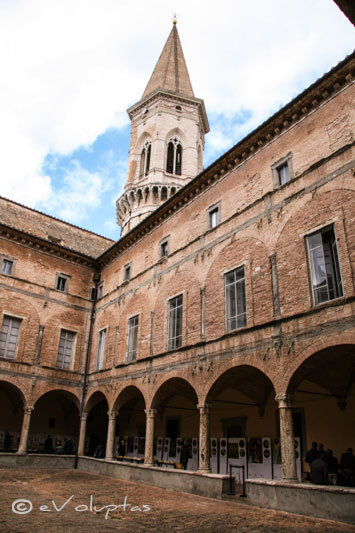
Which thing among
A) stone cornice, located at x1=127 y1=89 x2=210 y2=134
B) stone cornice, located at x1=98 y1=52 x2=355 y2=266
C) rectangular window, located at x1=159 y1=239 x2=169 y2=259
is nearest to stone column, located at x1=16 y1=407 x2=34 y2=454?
rectangular window, located at x1=159 y1=239 x2=169 y2=259

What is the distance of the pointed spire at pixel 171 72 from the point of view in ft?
111

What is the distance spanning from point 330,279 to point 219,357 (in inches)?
166

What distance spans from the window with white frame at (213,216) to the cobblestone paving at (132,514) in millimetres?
8746

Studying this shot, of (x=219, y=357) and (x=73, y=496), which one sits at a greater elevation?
(x=219, y=357)

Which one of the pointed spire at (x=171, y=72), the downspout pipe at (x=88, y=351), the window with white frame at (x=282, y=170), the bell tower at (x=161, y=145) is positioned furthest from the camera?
the pointed spire at (x=171, y=72)

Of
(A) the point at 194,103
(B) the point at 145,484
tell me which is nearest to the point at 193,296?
(B) the point at 145,484

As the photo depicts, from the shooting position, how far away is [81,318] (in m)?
21.7

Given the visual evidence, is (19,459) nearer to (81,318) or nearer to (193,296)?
(81,318)

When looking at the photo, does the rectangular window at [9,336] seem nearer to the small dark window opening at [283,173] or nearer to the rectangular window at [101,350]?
the rectangular window at [101,350]

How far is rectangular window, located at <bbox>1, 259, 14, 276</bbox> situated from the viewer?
1970cm

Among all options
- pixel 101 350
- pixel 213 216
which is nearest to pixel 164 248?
pixel 213 216

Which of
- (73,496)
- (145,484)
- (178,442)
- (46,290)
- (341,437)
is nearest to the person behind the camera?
(73,496)

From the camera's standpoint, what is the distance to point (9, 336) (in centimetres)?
1906

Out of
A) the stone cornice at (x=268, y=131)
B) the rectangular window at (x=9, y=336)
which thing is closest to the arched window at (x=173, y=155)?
the stone cornice at (x=268, y=131)
